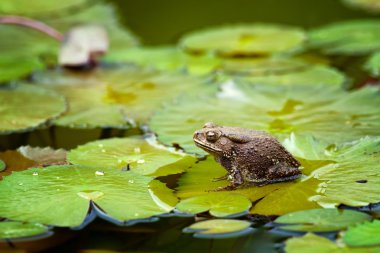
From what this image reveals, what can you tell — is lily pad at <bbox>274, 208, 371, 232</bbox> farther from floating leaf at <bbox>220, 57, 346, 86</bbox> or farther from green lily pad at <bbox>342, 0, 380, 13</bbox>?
green lily pad at <bbox>342, 0, 380, 13</bbox>

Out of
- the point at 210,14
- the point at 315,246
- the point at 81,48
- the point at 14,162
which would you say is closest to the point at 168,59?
the point at 81,48

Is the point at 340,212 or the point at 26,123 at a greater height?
the point at 26,123

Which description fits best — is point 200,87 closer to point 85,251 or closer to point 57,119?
point 57,119

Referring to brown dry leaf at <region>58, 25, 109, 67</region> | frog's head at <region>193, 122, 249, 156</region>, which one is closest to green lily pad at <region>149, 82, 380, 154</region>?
frog's head at <region>193, 122, 249, 156</region>

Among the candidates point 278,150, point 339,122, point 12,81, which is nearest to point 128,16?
point 12,81

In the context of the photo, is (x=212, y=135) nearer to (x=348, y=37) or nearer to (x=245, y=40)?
(x=245, y=40)

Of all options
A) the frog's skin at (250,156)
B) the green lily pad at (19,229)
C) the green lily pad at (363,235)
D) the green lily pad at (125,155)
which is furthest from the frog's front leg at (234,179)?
the green lily pad at (19,229)

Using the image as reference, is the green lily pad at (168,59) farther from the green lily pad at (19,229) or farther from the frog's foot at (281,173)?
the green lily pad at (19,229)
